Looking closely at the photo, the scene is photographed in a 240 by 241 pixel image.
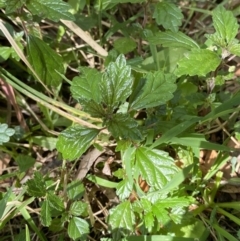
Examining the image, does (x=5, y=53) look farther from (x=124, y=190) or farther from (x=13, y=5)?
(x=124, y=190)

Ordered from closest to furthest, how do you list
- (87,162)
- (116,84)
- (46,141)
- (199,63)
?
1. (116,84)
2. (199,63)
3. (87,162)
4. (46,141)

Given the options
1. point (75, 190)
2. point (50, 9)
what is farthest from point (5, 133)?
point (50, 9)

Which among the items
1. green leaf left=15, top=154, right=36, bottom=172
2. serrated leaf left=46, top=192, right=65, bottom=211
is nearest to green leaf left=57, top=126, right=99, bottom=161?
serrated leaf left=46, top=192, right=65, bottom=211

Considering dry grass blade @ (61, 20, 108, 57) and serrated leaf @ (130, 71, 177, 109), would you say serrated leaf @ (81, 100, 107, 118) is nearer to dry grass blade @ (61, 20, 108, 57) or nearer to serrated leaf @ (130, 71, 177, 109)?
serrated leaf @ (130, 71, 177, 109)

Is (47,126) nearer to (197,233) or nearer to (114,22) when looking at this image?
(114,22)

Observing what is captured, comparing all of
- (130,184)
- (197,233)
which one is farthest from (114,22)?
(197,233)

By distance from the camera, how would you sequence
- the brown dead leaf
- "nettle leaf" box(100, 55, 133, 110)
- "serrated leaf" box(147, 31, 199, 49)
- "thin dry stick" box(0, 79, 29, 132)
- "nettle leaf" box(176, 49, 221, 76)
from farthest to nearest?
1. "thin dry stick" box(0, 79, 29, 132)
2. the brown dead leaf
3. "serrated leaf" box(147, 31, 199, 49)
4. "nettle leaf" box(176, 49, 221, 76)
5. "nettle leaf" box(100, 55, 133, 110)
